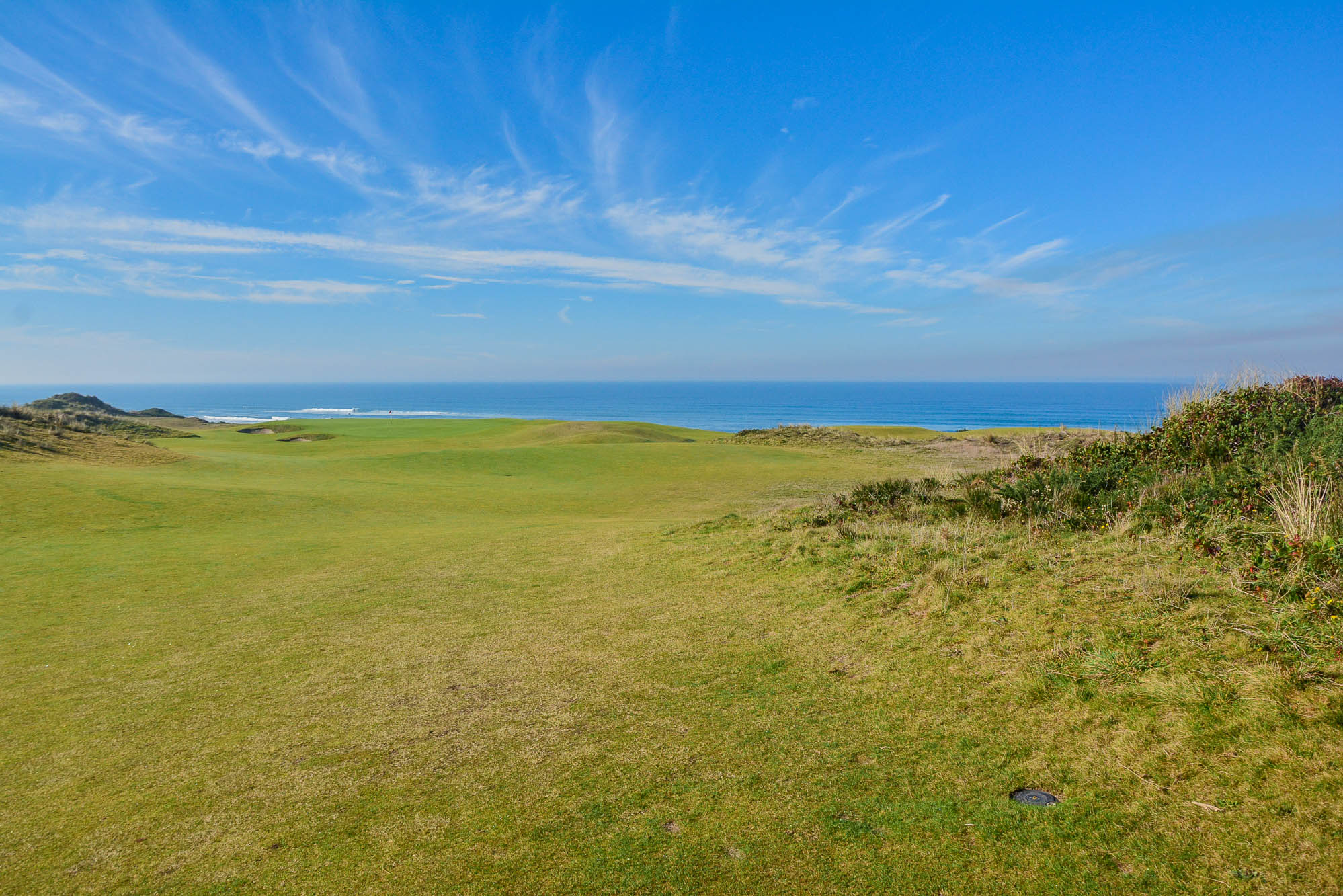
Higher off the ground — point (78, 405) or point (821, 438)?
point (78, 405)

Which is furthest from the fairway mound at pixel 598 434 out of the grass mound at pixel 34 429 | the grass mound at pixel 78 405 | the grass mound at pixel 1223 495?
the grass mound at pixel 1223 495

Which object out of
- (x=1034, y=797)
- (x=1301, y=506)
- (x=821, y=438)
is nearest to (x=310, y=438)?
(x=821, y=438)

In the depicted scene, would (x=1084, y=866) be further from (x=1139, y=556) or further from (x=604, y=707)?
(x=1139, y=556)

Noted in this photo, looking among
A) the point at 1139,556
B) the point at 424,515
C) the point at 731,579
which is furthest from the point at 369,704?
the point at 424,515

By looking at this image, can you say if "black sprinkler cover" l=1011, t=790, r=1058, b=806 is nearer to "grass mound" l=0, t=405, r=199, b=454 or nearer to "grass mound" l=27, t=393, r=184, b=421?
"grass mound" l=0, t=405, r=199, b=454

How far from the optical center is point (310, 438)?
156 feet

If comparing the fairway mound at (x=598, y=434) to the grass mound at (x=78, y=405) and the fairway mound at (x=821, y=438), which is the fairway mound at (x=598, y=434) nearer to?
the fairway mound at (x=821, y=438)

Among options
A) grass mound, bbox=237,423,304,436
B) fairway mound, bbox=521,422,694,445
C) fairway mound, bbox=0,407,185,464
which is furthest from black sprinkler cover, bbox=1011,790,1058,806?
grass mound, bbox=237,423,304,436

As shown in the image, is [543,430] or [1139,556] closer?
[1139,556]

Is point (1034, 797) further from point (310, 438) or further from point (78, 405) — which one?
point (78, 405)

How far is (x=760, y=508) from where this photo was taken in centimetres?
1711

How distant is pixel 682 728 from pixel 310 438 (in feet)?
164

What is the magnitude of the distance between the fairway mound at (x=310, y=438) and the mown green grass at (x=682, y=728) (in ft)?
125

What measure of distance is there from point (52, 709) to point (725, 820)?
5604 millimetres
